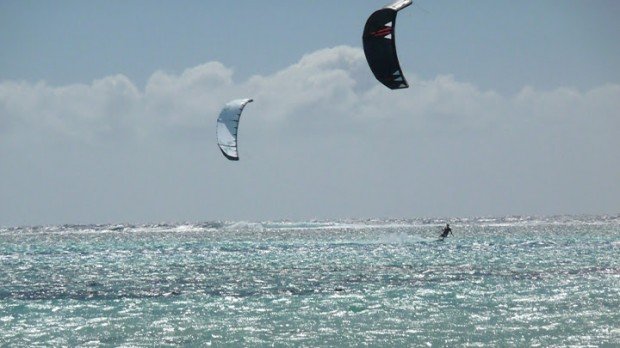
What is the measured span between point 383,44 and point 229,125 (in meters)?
17.5

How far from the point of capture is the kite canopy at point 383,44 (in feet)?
81.8

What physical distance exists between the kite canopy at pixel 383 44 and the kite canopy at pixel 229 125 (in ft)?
53.3

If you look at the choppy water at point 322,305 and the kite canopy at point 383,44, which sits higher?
the kite canopy at point 383,44

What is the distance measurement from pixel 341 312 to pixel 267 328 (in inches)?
→ 114

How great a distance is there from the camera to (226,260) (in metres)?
46.2

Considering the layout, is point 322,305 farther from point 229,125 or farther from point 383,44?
point 229,125

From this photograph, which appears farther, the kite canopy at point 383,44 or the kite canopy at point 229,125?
the kite canopy at point 229,125

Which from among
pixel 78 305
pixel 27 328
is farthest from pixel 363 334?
pixel 78 305

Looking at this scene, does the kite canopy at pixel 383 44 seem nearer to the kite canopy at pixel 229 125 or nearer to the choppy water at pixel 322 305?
the choppy water at pixel 322 305

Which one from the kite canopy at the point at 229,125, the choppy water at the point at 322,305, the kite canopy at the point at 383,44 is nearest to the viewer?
the choppy water at the point at 322,305

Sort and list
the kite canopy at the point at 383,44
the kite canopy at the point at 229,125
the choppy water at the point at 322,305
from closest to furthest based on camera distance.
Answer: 1. the choppy water at the point at 322,305
2. the kite canopy at the point at 383,44
3. the kite canopy at the point at 229,125

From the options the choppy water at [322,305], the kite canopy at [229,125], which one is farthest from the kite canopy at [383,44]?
the kite canopy at [229,125]

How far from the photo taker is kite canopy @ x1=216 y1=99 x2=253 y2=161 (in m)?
41.0

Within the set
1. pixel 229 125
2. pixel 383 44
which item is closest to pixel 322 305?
pixel 383 44
